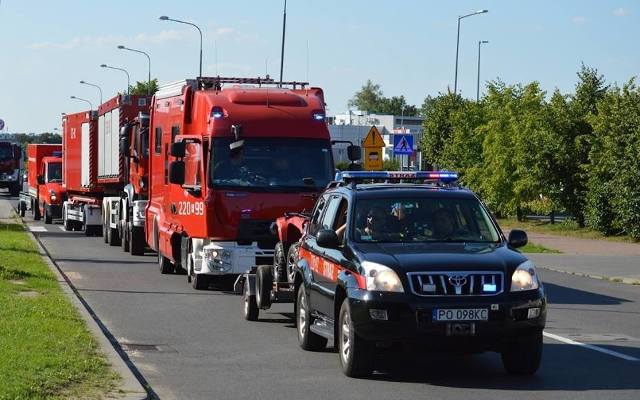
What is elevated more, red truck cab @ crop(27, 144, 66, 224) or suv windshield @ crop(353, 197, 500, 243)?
suv windshield @ crop(353, 197, 500, 243)

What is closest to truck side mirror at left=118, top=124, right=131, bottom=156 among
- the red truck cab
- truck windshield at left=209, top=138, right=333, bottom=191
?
truck windshield at left=209, top=138, right=333, bottom=191

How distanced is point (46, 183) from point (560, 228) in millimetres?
18326

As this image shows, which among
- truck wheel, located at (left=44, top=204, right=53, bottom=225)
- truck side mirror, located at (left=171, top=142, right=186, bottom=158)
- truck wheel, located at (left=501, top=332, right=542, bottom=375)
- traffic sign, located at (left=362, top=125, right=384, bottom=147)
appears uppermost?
traffic sign, located at (left=362, top=125, right=384, bottom=147)

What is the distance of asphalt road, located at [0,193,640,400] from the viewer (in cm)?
1123

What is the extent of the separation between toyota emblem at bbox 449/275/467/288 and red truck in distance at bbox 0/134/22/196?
234 feet

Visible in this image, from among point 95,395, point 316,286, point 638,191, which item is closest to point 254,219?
point 316,286

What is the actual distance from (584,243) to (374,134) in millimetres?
7810

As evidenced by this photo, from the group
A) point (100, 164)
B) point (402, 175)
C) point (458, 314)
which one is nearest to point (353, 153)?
point (402, 175)

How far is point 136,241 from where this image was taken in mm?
30672

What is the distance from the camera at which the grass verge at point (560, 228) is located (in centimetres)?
3904

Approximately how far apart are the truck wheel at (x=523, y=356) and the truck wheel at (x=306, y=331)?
2384mm

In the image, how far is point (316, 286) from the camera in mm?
13250

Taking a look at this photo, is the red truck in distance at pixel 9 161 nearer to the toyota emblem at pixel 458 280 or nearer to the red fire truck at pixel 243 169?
the red fire truck at pixel 243 169

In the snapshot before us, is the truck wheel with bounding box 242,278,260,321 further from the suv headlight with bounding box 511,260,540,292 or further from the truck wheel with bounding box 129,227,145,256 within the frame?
the truck wheel with bounding box 129,227,145,256
